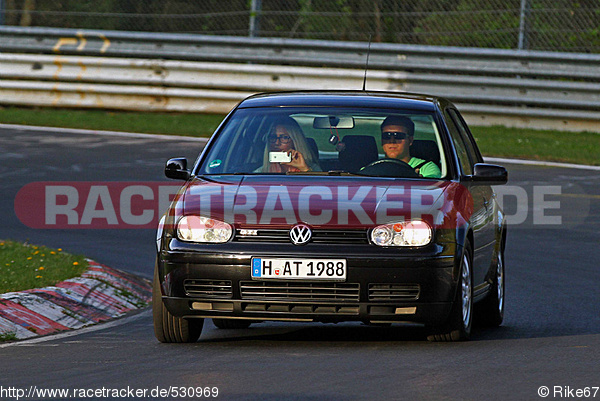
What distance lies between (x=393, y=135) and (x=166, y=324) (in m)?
2.06

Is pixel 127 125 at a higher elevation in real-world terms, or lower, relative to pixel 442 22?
lower

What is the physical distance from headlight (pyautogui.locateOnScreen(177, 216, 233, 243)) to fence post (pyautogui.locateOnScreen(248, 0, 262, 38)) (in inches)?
581

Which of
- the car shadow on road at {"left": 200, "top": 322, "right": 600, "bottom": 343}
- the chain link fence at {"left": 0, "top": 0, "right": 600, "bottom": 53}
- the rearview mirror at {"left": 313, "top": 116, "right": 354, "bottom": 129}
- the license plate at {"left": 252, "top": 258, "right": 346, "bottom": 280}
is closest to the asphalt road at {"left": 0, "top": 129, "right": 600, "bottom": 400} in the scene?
the car shadow on road at {"left": 200, "top": 322, "right": 600, "bottom": 343}

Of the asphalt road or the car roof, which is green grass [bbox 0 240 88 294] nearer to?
the asphalt road

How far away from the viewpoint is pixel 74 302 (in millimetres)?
8680

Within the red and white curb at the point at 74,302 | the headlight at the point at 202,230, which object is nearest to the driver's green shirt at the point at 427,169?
the headlight at the point at 202,230

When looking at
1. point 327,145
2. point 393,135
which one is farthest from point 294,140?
point 393,135

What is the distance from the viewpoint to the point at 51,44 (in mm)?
22281

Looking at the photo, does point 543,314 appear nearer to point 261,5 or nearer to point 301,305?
point 301,305

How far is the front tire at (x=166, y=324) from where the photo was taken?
7.24 m

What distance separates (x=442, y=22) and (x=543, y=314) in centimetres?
1304

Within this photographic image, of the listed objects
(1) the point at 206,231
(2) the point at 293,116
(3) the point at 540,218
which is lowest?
(3) the point at 540,218

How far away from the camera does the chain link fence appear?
66.1 feet

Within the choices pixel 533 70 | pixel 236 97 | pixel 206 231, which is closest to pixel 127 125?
pixel 236 97
